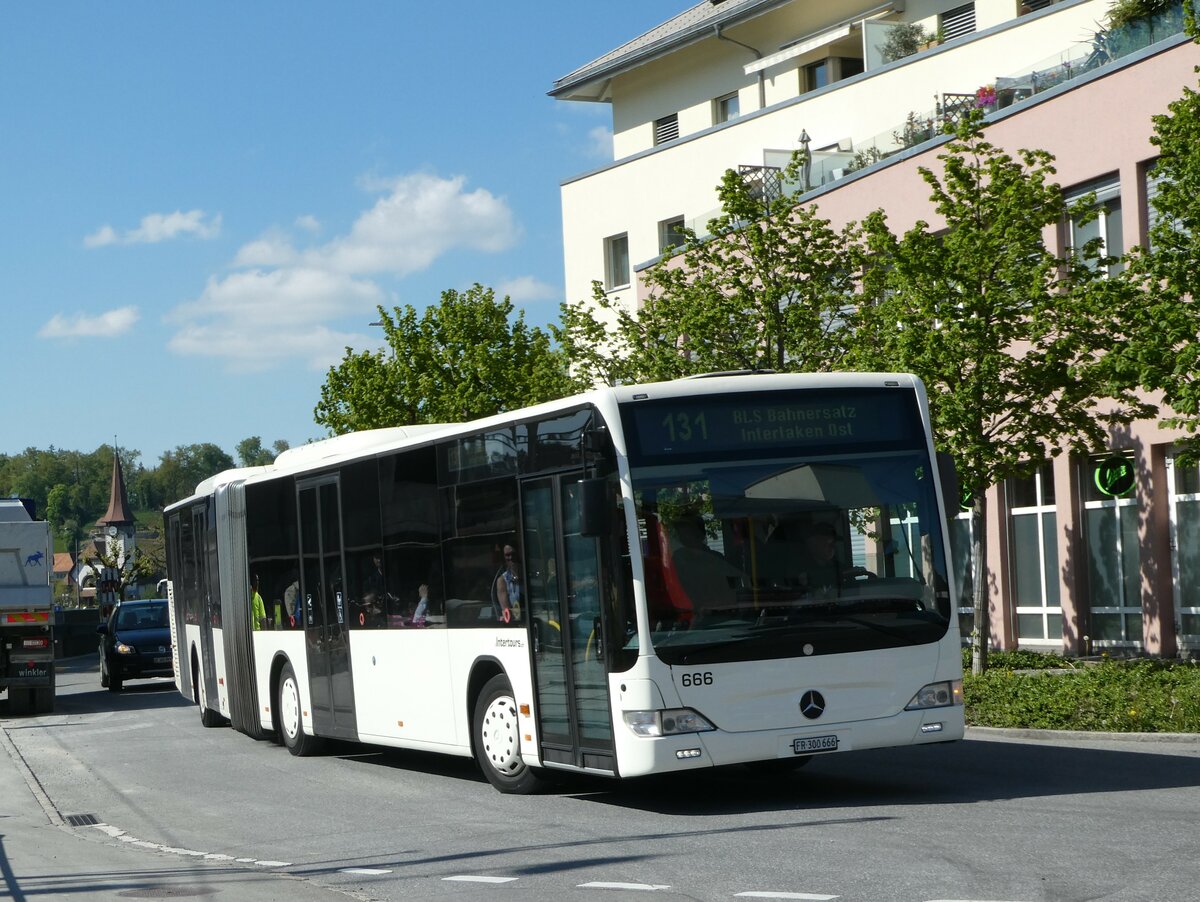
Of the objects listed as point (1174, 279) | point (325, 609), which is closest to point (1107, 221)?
point (1174, 279)

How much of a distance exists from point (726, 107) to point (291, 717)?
1235 inches

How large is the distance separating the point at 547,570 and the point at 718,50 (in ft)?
119

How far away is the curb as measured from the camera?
15227mm

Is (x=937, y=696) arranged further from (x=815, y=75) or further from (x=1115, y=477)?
(x=815, y=75)

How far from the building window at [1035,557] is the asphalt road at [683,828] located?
12.4 m

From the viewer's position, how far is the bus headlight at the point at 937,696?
11.9 metres

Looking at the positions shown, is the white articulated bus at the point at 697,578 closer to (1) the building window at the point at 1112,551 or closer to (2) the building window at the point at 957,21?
(1) the building window at the point at 1112,551

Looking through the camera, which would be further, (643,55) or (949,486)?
(643,55)

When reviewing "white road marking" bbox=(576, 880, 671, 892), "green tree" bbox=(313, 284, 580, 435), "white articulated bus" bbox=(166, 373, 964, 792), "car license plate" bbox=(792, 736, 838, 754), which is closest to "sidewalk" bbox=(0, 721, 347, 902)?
"white road marking" bbox=(576, 880, 671, 892)

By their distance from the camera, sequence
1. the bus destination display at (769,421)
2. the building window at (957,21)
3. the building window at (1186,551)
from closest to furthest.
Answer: the bus destination display at (769,421) → the building window at (1186,551) → the building window at (957,21)

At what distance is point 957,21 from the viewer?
1564 inches

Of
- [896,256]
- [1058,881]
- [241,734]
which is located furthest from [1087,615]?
[1058,881]

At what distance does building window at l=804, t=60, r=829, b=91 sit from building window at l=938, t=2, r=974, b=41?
171 inches

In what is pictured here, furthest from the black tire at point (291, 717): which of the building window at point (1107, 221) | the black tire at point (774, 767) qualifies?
the building window at point (1107, 221)
